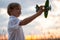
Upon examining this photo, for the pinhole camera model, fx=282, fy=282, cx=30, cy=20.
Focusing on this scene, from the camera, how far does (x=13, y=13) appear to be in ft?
11.4

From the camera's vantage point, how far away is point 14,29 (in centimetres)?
339

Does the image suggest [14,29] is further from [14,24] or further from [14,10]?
[14,10]

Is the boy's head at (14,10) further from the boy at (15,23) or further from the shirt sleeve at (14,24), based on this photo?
the shirt sleeve at (14,24)

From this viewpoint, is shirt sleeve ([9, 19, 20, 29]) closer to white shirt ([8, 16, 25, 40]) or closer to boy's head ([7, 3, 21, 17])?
white shirt ([8, 16, 25, 40])

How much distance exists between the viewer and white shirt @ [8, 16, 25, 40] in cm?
335

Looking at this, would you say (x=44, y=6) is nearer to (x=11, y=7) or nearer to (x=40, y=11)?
(x=40, y=11)

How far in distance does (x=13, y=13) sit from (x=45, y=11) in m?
0.45

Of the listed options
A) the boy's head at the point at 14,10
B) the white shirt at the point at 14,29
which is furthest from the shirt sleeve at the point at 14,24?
the boy's head at the point at 14,10

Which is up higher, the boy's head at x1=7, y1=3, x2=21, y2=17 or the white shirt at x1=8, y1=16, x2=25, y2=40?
the boy's head at x1=7, y1=3, x2=21, y2=17

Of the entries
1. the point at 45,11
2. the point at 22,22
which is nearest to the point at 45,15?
the point at 45,11

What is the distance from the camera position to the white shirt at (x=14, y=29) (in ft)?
11.0

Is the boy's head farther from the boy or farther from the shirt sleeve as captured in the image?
the shirt sleeve

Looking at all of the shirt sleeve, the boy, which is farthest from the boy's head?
the shirt sleeve

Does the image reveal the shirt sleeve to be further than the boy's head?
No
